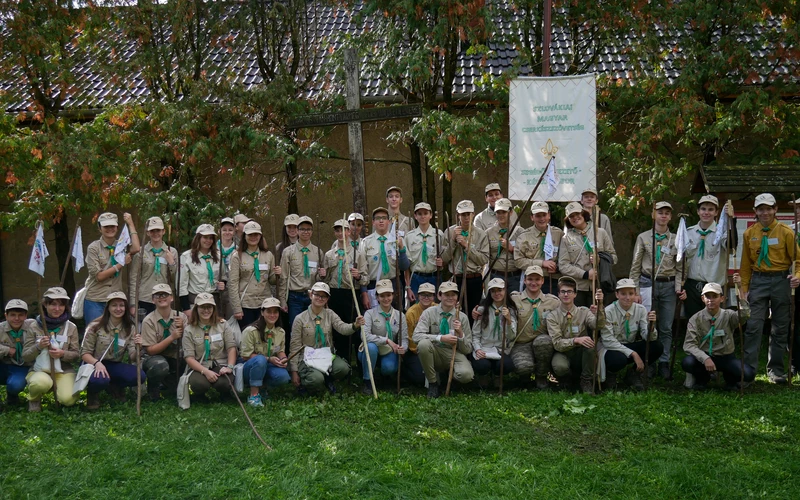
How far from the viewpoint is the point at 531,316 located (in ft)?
29.2

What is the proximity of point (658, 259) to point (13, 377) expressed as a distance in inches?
280

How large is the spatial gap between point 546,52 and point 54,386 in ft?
22.6

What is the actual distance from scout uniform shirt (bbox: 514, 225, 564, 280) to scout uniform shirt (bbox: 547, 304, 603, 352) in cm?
78

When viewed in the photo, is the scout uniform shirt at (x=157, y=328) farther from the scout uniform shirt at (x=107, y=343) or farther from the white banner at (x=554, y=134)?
the white banner at (x=554, y=134)

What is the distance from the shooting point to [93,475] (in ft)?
20.2

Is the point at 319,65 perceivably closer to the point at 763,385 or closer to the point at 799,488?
the point at 763,385

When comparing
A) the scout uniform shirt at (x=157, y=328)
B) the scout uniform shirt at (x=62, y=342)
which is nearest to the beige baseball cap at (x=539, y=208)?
the scout uniform shirt at (x=157, y=328)

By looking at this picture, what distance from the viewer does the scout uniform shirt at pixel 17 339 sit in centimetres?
838

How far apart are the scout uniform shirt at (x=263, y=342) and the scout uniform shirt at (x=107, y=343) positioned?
3.84ft

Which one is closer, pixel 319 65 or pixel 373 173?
pixel 319 65

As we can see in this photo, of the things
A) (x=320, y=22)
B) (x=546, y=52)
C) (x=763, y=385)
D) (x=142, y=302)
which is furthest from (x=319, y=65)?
(x=763, y=385)

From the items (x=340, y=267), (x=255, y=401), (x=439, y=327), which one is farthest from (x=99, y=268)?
(x=439, y=327)

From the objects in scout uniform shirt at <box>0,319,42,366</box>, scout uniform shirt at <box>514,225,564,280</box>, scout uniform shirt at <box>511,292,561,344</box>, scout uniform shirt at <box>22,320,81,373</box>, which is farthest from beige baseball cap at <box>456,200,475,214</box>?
scout uniform shirt at <box>0,319,42,366</box>

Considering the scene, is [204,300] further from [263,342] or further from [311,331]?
[311,331]
